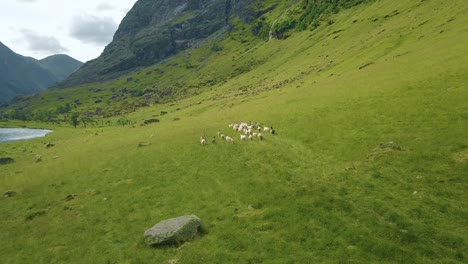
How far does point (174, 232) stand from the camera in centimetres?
2391

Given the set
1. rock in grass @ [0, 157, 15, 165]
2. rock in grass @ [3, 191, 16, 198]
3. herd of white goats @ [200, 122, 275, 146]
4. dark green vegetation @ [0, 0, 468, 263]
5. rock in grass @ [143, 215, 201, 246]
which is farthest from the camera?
rock in grass @ [0, 157, 15, 165]

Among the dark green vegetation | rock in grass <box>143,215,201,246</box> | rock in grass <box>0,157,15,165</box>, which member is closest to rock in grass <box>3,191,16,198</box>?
the dark green vegetation

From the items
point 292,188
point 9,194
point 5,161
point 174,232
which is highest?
point 5,161

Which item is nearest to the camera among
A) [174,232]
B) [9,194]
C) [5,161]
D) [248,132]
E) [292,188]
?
[174,232]

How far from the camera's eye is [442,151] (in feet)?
100

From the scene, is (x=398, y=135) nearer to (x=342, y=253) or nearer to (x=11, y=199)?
(x=342, y=253)

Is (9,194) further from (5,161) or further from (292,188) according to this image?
(292,188)

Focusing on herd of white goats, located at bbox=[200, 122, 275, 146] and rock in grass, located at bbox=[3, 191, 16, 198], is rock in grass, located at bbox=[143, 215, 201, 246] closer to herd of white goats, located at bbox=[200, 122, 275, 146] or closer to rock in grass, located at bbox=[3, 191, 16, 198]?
herd of white goats, located at bbox=[200, 122, 275, 146]

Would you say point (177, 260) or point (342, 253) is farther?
point (177, 260)

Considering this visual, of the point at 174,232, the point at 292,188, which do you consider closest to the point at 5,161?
the point at 174,232

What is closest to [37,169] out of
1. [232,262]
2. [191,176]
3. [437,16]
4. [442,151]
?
[191,176]

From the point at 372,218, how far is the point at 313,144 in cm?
1735

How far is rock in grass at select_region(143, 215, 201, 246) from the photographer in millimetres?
23766

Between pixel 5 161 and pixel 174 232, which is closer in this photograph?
pixel 174 232
